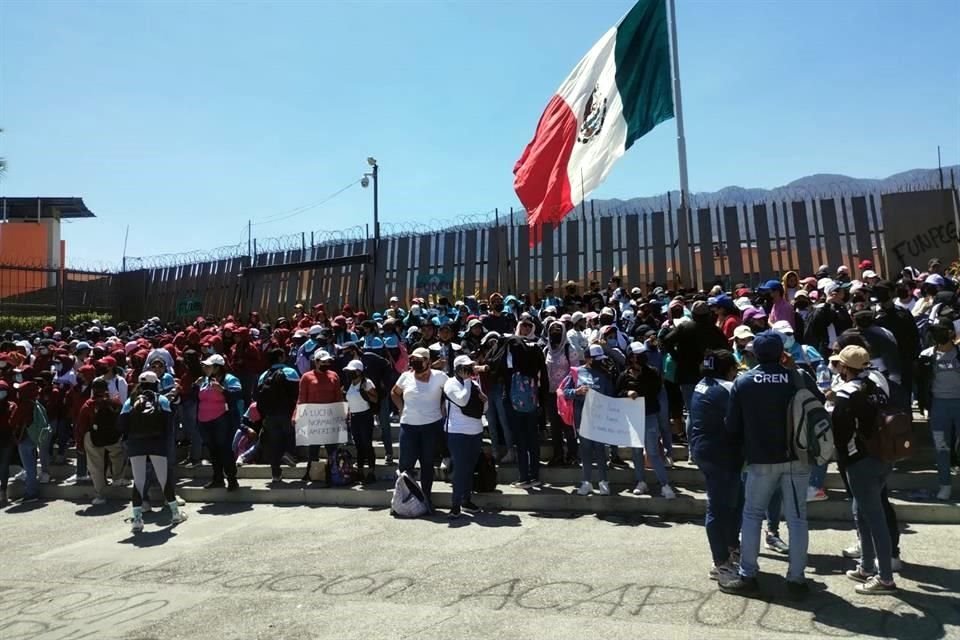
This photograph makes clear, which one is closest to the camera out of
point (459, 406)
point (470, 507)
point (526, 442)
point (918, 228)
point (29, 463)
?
point (459, 406)

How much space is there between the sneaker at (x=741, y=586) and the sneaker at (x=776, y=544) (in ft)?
3.66

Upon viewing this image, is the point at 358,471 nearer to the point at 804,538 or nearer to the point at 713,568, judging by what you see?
the point at 713,568

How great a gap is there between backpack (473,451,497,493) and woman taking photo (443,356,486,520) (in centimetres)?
37

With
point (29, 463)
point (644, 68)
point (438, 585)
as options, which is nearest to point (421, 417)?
point (438, 585)

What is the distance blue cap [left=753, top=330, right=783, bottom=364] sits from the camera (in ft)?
17.7

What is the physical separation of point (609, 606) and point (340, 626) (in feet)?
6.29

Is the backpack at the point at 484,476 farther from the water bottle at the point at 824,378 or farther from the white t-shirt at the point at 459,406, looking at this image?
the water bottle at the point at 824,378

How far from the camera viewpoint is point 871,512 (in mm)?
5367

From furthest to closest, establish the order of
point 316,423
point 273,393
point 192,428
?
point 192,428 → point 273,393 → point 316,423

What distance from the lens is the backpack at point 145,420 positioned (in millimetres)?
8914

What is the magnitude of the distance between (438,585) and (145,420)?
473 cm

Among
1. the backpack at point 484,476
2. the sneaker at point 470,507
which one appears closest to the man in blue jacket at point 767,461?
the sneaker at point 470,507

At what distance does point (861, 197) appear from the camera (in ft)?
55.7

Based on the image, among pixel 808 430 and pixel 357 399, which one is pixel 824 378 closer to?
pixel 808 430
